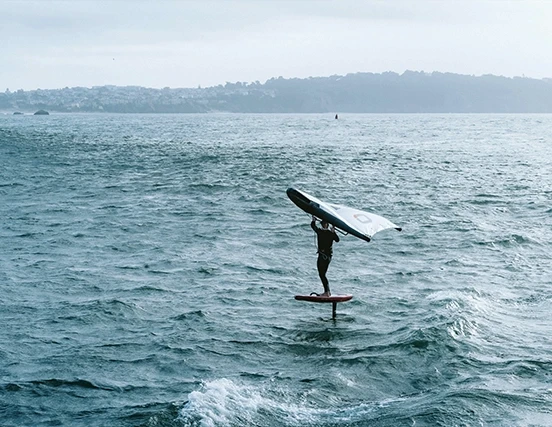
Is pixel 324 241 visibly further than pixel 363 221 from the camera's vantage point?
No

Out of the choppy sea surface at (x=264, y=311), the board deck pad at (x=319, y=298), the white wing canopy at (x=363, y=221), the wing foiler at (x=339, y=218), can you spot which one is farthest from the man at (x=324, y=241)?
the choppy sea surface at (x=264, y=311)

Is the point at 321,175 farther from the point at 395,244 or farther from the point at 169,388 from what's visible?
the point at 169,388

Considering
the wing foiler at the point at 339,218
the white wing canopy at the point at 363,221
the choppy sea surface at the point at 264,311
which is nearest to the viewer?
the choppy sea surface at the point at 264,311

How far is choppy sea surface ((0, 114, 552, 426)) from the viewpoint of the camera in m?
15.0

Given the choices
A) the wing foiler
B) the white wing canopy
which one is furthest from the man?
the white wing canopy

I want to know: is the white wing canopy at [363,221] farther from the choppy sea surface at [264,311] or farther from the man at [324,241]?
the choppy sea surface at [264,311]

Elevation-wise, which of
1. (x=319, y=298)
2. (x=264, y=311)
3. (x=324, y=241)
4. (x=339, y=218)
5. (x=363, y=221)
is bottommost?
(x=264, y=311)

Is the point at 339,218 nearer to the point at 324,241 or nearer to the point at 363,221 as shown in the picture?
the point at 324,241

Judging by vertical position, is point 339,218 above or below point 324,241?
above

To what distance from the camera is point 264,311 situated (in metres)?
21.7

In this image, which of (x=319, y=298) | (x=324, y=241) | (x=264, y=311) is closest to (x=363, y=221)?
(x=324, y=241)

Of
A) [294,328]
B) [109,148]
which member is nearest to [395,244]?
[294,328]

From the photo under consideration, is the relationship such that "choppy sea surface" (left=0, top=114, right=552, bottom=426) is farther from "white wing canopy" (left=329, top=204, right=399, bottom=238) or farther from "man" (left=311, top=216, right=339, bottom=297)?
"white wing canopy" (left=329, top=204, right=399, bottom=238)

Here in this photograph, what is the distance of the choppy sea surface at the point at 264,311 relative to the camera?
49.2ft
